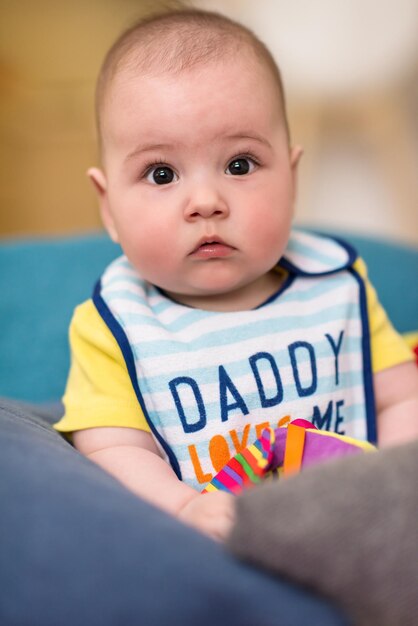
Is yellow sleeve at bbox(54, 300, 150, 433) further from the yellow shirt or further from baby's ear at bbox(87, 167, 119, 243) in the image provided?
baby's ear at bbox(87, 167, 119, 243)

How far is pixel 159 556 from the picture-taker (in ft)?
1.64

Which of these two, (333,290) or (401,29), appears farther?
(401,29)

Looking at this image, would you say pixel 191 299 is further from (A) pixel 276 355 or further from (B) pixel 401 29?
(B) pixel 401 29

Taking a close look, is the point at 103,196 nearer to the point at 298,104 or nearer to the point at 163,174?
the point at 163,174

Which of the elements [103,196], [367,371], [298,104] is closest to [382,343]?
[367,371]

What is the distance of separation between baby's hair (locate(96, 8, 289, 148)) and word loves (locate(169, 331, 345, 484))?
0.32 m

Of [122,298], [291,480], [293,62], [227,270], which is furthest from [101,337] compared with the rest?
[293,62]

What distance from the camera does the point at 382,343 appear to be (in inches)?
40.5

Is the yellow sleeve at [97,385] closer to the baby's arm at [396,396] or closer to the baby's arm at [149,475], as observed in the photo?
the baby's arm at [149,475]

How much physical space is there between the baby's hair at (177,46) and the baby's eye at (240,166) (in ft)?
0.35

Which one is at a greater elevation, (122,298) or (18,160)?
(122,298)

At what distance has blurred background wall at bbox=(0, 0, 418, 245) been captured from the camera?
2564mm

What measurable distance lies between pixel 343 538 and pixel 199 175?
48cm

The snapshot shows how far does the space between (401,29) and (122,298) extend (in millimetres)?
1941
